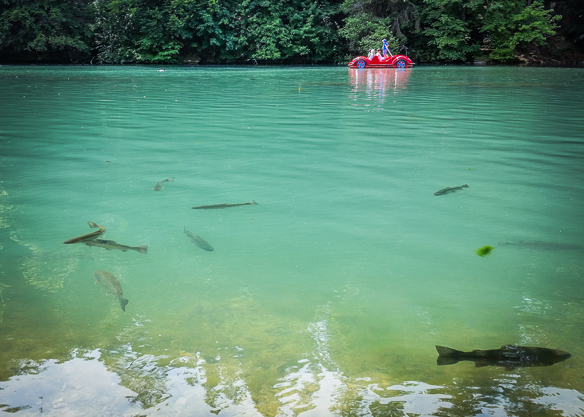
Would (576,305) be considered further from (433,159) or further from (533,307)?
(433,159)

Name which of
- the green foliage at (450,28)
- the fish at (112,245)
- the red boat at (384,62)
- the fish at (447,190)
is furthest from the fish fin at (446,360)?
the green foliage at (450,28)

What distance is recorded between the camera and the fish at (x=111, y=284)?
240 cm

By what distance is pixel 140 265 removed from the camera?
2.81 m

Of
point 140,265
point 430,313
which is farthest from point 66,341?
point 430,313

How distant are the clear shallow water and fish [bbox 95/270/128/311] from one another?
4cm

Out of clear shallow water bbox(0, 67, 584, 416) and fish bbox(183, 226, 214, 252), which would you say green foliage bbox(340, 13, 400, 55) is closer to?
clear shallow water bbox(0, 67, 584, 416)

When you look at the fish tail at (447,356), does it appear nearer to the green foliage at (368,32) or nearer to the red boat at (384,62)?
the red boat at (384,62)

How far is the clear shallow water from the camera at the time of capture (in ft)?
5.93

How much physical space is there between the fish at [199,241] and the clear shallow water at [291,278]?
4cm

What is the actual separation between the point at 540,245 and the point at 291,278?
5.42 feet

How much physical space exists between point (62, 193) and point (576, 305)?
3852 mm

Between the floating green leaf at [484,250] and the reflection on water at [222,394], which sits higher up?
the floating green leaf at [484,250]

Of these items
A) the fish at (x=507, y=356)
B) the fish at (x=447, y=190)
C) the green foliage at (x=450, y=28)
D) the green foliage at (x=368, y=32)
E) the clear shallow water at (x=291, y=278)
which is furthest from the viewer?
the green foliage at (x=450, y=28)

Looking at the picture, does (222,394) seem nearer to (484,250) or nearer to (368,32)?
(484,250)
